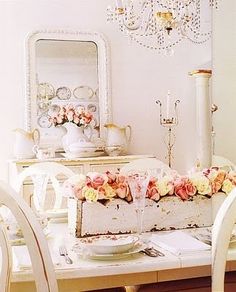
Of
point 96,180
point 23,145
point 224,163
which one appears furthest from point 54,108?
point 96,180

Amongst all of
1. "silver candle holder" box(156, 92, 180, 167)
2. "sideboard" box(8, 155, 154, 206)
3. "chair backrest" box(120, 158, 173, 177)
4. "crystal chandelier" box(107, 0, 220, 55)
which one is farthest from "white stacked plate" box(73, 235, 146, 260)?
"silver candle holder" box(156, 92, 180, 167)

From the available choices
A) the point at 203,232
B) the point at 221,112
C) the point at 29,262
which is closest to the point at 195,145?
the point at 221,112

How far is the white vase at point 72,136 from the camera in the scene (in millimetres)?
2998

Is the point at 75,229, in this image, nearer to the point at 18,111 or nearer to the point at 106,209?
the point at 106,209

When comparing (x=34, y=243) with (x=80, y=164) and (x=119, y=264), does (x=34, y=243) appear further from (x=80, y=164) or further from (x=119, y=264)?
(x=80, y=164)

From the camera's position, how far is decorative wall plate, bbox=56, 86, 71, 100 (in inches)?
123

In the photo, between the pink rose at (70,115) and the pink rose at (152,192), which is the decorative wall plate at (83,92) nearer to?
the pink rose at (70,115)

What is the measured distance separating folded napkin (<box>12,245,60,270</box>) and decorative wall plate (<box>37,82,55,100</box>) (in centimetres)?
199

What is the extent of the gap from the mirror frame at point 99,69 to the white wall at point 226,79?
1.27 meters

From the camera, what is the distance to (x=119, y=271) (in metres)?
1.02

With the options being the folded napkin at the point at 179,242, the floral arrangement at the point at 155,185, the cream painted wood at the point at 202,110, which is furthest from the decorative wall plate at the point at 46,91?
the folded napkin at the point at 179,242

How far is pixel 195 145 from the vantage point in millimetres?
3469

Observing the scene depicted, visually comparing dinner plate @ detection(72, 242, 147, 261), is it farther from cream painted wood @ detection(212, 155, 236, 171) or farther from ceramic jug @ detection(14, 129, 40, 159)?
ceramic jug @ detection(14, 129, 40, 159)

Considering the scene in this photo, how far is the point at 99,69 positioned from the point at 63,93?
0.97 feet
